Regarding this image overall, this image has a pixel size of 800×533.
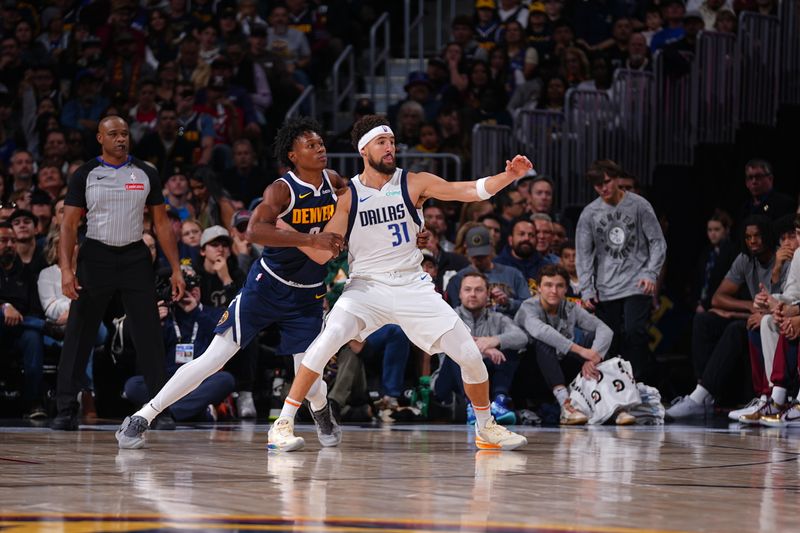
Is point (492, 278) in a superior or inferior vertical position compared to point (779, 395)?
superior

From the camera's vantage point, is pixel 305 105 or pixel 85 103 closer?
pixel 85 103

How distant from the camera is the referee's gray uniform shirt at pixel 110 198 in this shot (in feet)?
28.6

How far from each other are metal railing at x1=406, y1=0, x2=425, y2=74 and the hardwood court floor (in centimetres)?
830

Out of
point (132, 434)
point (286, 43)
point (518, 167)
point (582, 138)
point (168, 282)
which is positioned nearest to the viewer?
point (518, 167)

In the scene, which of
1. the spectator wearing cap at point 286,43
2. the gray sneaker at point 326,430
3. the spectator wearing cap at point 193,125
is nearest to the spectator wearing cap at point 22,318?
the gray sneaker at point 326,430

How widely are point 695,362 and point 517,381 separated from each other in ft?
5.32

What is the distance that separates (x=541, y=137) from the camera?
13242 millimetres

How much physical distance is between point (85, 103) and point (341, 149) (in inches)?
130

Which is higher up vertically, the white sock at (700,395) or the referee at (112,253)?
the referee at (112,253)

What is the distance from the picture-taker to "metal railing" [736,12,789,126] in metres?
13.5

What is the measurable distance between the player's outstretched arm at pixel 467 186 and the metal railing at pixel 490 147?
18.2ft

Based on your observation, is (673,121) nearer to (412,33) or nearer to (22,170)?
(412,33)

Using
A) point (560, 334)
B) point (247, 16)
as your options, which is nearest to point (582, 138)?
point (560, 334)

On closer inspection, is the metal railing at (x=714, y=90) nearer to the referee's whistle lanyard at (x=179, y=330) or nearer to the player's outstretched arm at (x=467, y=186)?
the referee's whistle lanyard at (x=179, y=330)
